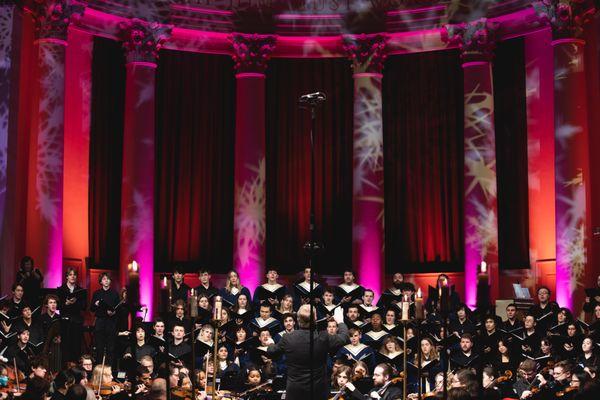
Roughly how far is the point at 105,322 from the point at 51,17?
19.3 ft

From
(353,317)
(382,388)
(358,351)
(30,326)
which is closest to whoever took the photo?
(382,388)

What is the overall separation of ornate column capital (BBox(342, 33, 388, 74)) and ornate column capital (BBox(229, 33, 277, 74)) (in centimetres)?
165

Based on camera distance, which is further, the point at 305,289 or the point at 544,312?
the point at 305,289

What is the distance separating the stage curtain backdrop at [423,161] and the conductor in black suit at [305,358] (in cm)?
1025

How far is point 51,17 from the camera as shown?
18.1 meters

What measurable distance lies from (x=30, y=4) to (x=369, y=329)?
8.68 m

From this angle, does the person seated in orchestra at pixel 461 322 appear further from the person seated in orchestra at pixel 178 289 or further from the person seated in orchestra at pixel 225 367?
the person seated in orchestra at pixel 178 289

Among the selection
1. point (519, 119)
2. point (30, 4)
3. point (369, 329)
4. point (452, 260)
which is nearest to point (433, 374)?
point (369, 329)

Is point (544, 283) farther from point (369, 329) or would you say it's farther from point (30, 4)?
point (30, 4)

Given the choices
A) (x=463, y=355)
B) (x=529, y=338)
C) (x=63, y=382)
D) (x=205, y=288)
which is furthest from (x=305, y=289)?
(x=63, y=382)

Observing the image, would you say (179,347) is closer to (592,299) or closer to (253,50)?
(592,299)

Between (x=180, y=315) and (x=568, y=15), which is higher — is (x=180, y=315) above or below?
below

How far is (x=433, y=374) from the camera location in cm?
1521

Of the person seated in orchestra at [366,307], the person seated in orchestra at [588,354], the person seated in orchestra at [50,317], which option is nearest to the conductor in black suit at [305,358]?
the person seated in orchestra at [588,354]
